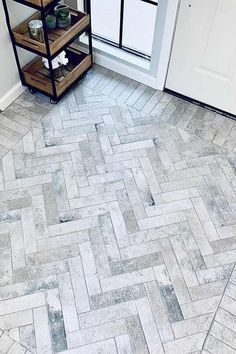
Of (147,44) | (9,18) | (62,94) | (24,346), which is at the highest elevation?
(9,18)

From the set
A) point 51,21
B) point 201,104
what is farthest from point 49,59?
point 201,104

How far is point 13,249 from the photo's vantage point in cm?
199

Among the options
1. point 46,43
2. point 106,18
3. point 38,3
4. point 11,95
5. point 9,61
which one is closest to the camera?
point 38,3

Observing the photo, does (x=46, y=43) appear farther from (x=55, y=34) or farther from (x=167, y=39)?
(x=167, y=39)

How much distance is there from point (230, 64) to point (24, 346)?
1.98 metres

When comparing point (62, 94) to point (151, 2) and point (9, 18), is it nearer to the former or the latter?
point (9, 18)

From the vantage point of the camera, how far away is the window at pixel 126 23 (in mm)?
2539

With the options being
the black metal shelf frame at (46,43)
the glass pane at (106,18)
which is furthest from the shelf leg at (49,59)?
the glass pane at (106,18)

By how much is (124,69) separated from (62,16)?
0.63 meters

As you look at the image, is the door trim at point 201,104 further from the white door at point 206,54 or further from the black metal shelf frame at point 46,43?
the black metal shelf frame at point 46,43

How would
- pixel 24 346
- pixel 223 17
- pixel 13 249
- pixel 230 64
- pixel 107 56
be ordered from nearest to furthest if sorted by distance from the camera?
1. pixel 24 346
2. pixel 13 249
3. pixel 223 17
4. pixel 230 64
5. pixel 107 56

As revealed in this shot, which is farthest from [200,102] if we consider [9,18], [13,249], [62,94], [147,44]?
[13,249]

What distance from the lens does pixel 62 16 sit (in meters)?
2.33

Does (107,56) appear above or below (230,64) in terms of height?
below
